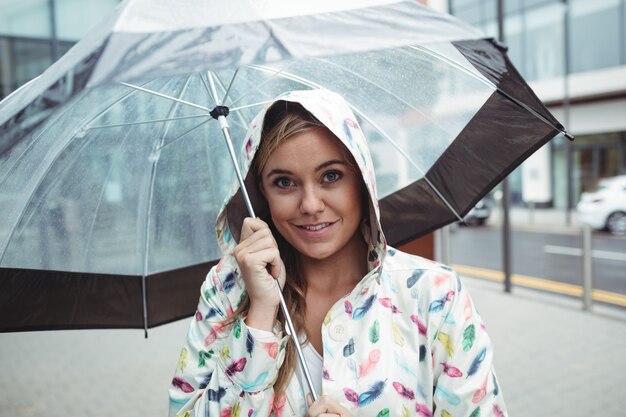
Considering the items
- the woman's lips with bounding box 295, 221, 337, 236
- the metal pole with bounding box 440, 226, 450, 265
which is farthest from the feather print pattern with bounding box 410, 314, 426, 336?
the metal pole with bounding box 440, 226, 450, 265

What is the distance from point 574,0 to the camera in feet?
63.2

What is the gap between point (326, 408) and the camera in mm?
1322

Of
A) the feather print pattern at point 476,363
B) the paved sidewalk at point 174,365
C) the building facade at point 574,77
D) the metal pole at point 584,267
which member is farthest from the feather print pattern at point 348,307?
the building facade at point 574,77

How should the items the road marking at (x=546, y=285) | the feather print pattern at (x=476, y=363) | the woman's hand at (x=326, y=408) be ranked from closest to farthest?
the woman's hand at (x=326, y=408) → the feather print pattern at (x=476, y=363) → the road marking at (x=546, y=285)

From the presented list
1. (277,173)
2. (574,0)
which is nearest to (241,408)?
(277,173)

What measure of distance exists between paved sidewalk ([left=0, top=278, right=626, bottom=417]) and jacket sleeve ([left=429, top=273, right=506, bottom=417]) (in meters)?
2.92

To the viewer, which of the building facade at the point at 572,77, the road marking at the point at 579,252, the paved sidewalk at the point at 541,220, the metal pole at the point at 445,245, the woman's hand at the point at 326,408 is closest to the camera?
the woman's hand at the point at 326,408

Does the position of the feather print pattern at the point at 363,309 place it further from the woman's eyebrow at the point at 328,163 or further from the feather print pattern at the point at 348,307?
the woman's eyebrow at the point at 328,163

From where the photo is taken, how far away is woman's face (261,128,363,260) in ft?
4.87

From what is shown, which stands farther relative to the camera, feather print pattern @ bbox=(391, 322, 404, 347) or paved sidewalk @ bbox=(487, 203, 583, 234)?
paved sidewalk @ bbox=(487, 203, 583, 234)

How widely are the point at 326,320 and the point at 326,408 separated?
26 cm

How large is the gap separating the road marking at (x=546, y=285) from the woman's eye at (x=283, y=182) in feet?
23.3

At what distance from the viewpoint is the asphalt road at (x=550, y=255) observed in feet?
30.0

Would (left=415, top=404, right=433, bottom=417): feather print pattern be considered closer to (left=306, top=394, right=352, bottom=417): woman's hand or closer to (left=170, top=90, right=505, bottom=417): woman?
(left=170, top=90, right=505, bottom=417): woman
